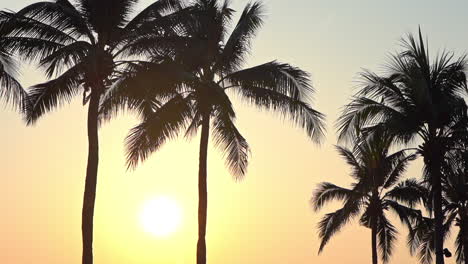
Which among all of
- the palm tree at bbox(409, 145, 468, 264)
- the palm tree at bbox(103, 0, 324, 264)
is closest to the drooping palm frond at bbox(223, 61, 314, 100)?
the palm tree at bbox(103, 0, 324, 264)

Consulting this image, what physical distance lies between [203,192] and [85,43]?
7.02 metres

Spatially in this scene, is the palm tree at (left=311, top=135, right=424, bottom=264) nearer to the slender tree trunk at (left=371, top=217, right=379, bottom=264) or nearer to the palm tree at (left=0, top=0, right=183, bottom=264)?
the slender tree trunk at (left=371, top=217, right=379, bottom=264)

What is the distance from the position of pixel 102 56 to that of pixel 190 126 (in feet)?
19.8

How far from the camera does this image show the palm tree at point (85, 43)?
2597 cm

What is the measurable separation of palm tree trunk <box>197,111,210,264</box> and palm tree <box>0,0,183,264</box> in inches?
189

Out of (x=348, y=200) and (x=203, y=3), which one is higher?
(x=203, y=3)

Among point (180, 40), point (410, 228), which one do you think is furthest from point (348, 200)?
point (180, 40)

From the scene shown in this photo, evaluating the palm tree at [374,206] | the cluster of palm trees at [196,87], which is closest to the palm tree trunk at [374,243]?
the palm tree at [374,206]

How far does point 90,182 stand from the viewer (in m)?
26.5

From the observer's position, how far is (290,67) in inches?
1224

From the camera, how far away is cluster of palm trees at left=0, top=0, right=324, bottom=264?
2638 centimetres

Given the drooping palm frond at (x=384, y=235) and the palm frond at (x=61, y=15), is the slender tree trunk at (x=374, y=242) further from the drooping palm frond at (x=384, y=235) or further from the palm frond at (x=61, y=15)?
the palm frond at (x=61, y=15)

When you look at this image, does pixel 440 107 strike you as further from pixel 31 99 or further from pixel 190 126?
pixel 31 99

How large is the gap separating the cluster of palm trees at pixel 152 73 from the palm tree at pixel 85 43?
1.2 inches
